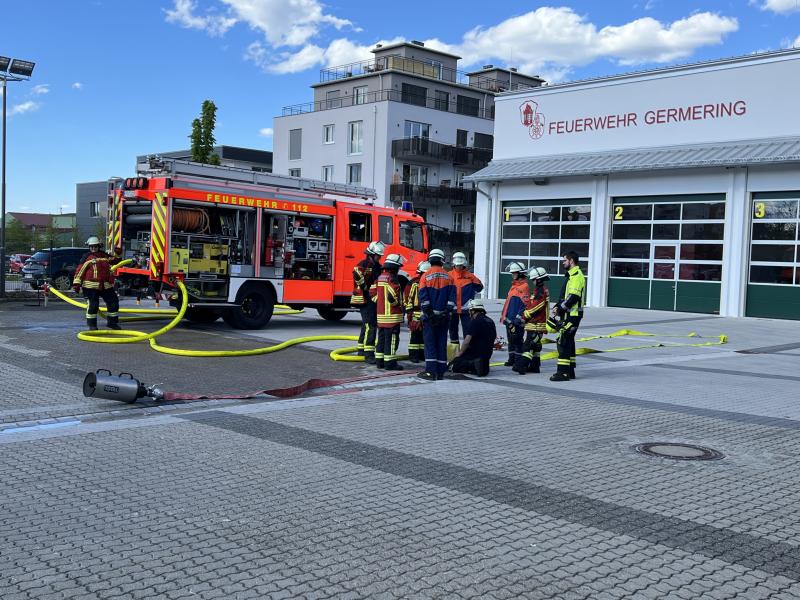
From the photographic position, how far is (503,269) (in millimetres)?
30078

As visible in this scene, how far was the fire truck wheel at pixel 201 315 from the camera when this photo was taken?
55.7 ft

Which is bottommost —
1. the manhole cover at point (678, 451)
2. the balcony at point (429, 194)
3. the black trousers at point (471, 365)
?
the manhole cover at point (678, 451)

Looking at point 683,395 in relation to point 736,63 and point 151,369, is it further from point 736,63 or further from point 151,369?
point 736,63

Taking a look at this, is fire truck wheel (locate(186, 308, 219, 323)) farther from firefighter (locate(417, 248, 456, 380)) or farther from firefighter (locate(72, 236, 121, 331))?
firefighter (locate(417, 248, 456, 380))

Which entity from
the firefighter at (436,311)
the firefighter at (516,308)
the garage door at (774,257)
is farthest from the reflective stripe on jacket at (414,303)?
the garage door at (774,257)

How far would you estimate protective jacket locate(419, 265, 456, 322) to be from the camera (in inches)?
414

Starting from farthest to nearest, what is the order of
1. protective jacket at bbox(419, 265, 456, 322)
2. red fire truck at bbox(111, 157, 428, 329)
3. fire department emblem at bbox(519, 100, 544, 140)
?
fire department emblem at bbox(519, 100, 544, 140)
red fire truck at bbox(111, 157, 428, 329)
protective jacket at bbox(419, 265, 456, 322)

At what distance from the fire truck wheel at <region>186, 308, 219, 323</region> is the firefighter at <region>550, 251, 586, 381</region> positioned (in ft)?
28.1

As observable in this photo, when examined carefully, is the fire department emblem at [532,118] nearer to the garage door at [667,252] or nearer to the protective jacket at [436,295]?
the garage door at [667,252]

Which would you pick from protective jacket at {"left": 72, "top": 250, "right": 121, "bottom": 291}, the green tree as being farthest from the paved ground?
the green tree

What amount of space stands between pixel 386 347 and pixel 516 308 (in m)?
1.93

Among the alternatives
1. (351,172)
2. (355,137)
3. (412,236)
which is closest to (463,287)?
(412,236)

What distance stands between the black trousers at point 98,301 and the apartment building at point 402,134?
32190mm

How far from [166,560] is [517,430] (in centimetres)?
413
